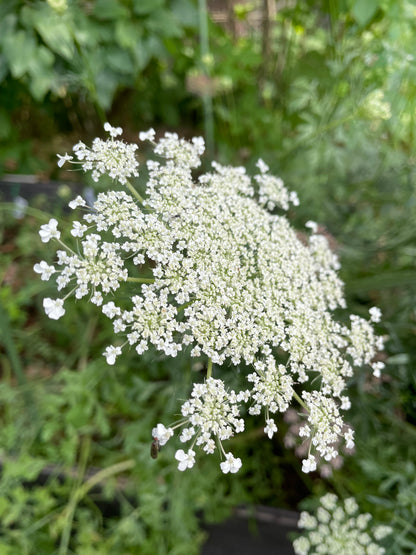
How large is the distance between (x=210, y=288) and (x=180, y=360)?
1.27ft

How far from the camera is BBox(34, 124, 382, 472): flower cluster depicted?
2.91ft

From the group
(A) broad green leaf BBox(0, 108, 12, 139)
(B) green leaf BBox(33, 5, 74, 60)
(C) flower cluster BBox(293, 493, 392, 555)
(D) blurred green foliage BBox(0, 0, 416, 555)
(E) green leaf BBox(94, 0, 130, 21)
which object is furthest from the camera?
(A) broad green leaf BBox(0, 108, 12, 139)

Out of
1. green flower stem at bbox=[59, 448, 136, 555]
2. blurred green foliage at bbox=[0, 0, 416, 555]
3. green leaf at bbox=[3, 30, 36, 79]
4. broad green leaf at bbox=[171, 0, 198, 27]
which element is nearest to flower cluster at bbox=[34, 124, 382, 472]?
blurred green foliage at bbox=[0, 0, 416, 555]

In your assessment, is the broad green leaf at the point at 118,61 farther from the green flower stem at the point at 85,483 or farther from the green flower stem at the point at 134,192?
the green flower stem at the point at 85,483

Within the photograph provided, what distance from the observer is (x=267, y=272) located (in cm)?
103

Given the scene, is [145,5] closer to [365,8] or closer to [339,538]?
[365,8]

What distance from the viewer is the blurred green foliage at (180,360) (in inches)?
60.9

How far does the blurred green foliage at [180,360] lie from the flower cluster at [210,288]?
0.41 meters

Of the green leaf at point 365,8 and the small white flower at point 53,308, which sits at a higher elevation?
the green leaf at point 365,8

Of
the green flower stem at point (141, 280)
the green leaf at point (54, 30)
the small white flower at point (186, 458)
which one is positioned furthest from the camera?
the green leaf at point (54, 30)

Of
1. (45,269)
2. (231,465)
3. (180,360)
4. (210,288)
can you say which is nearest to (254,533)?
(180,360)

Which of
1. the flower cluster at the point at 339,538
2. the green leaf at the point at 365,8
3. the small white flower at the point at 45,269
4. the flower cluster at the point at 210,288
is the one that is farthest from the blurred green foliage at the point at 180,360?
the small white flower at the point at 45,269

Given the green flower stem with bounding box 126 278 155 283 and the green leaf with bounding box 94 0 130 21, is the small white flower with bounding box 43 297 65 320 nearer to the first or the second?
the green flower stem with bounding box 126 278 155 283

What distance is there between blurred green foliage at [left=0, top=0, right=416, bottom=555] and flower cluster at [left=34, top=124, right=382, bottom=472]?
41 cm
